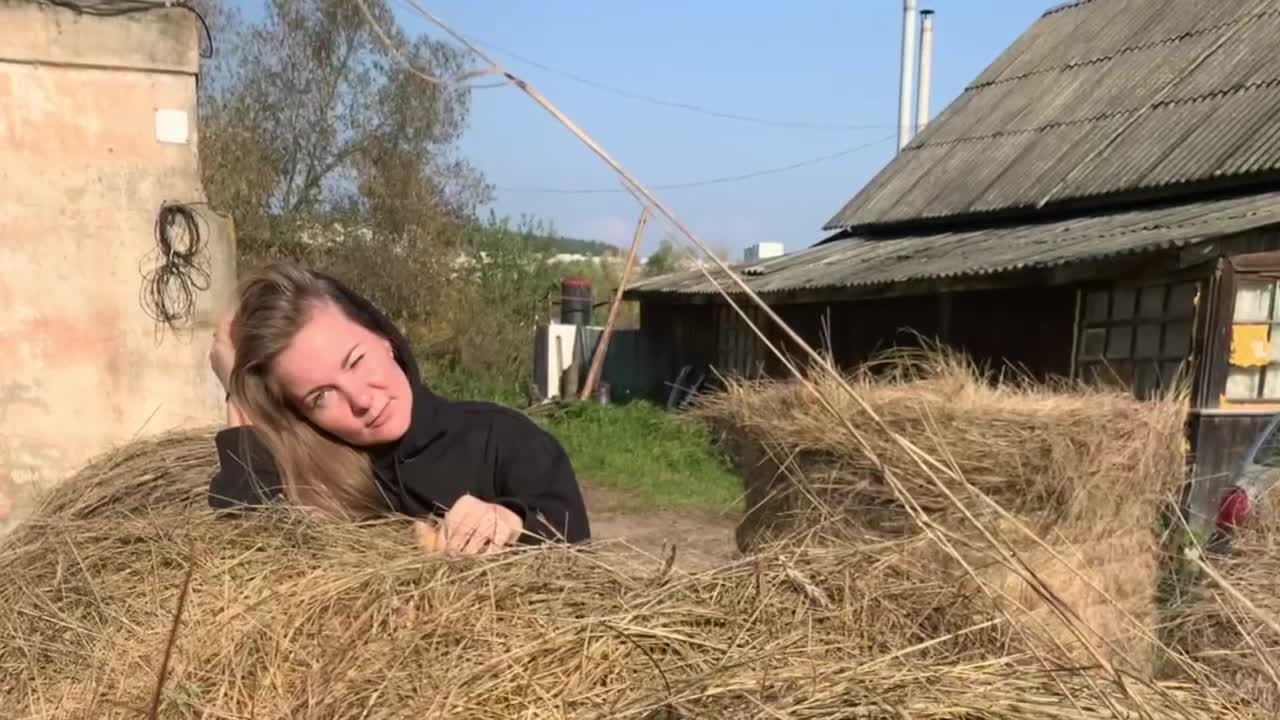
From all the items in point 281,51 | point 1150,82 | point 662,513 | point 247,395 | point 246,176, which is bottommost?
point 662,513

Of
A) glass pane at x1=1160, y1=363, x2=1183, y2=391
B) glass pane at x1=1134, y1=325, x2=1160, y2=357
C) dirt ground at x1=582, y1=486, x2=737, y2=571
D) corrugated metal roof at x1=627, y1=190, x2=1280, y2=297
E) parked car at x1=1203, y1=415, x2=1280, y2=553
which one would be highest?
corrugated metal roof at x1=627, y1=190, x2=1280, y2=297

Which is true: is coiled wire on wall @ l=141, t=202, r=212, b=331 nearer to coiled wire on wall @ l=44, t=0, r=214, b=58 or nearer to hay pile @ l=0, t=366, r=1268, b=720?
coiled wire on wall @ l=44, t=0, r=214, b=58

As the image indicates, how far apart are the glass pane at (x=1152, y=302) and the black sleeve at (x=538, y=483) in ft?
21.2

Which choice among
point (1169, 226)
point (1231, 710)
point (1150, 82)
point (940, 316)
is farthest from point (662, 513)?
point (1231, 710)

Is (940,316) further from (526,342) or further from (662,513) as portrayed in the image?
(526,342)

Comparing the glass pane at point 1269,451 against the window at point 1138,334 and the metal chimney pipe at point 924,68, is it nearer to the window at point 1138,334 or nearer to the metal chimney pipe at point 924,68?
the window at point 1138,334

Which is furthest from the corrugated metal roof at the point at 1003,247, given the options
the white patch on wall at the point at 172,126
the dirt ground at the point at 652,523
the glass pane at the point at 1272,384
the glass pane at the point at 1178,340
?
the white patch on wall at the point at 172,126

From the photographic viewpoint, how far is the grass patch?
981 centimetres

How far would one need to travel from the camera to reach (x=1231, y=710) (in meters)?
1.09

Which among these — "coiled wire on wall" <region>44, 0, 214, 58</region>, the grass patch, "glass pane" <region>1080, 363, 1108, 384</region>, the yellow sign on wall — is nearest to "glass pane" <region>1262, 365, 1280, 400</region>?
the yellow sign on wall

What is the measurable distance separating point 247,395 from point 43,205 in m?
4.62

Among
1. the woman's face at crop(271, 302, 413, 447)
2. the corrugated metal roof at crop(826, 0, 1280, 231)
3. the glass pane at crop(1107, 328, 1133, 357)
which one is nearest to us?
the woman's face at crop(271, 302, 413, 447)

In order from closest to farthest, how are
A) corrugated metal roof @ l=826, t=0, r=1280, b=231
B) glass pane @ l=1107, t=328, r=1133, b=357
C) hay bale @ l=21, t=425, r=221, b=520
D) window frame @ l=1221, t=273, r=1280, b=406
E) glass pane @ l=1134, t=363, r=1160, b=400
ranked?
hay bale @ l=21, t=425, r=221, b=520 → window frame @ l=1221, t=273, r=1280, b=406 → glass pane @ l=1134, t=363, r=1160, b=400 → glass pane @ l=1107, t=328, r=1133, b=357 → corrugated metal roof @ l=826, t=0, r=1280, b=231

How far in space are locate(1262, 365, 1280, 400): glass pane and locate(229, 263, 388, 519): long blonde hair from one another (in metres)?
6.72
